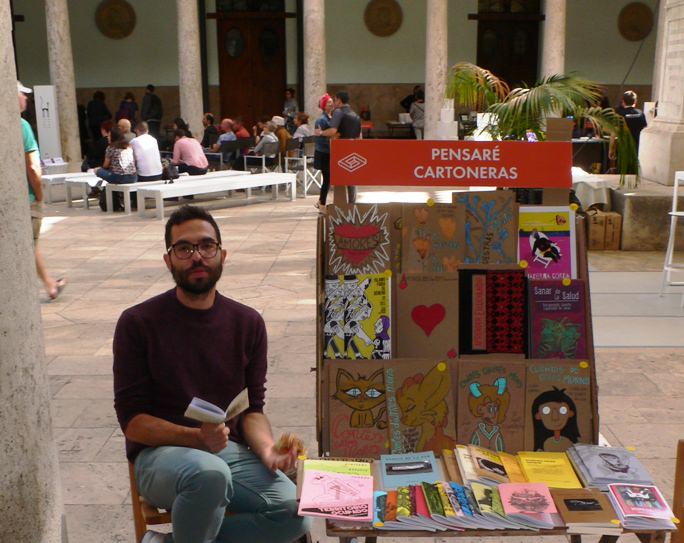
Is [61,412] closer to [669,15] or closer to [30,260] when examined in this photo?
[30,260]

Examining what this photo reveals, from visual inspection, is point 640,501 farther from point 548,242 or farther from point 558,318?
point 548,242

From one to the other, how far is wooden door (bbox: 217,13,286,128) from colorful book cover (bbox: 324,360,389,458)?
68.5 feet

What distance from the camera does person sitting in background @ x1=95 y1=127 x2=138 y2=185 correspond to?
1219cm

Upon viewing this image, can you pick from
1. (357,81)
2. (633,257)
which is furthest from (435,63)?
Result: (633,257)

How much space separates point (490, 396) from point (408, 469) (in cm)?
39

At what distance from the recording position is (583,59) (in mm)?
22516

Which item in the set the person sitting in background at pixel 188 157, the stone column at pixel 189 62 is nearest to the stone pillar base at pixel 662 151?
the person sitting in background at pixel 188 157

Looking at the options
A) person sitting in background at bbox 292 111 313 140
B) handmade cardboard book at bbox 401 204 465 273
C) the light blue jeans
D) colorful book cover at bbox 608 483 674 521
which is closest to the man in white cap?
the light blue jeans

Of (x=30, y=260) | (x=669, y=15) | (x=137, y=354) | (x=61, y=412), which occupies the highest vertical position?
(x=669, y=15)

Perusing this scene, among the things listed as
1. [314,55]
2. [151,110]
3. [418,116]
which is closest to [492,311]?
[314,55]

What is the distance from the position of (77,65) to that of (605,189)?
16626mm

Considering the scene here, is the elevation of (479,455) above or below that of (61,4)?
below

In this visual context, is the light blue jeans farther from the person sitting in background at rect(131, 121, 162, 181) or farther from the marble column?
the person sitting in background at rect(131, 121, 162, 181)


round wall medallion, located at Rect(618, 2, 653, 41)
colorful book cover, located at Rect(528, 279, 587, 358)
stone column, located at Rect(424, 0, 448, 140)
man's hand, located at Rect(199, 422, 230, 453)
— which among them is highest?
round wall medallion, located at Rect(618, 2, 653, 41)
